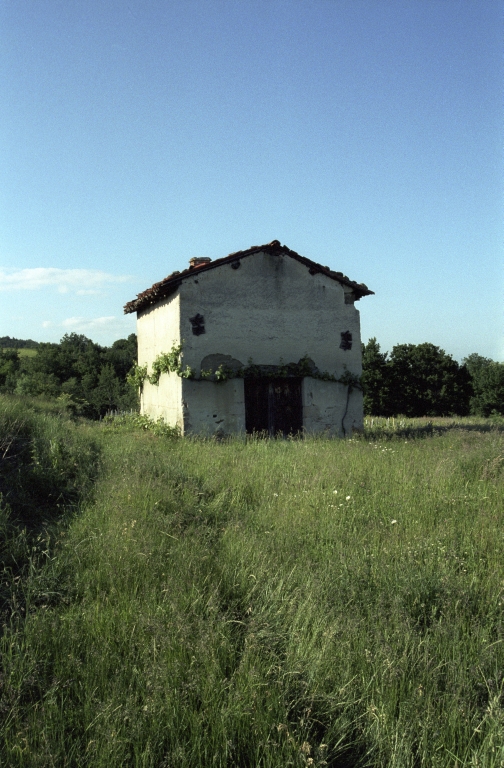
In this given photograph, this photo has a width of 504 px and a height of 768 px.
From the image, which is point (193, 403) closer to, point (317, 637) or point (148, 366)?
point (148, 366)

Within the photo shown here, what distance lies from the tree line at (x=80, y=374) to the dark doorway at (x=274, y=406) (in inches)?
1394

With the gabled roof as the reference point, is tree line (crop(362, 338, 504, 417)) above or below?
below

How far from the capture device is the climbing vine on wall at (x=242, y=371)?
47.2ft

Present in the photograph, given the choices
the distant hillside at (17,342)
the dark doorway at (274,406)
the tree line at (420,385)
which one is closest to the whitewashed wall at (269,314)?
the dark doorway at (274,406)

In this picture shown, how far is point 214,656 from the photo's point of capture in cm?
331

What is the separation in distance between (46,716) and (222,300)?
1258 cm

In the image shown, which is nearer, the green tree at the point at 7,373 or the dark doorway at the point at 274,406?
the dark doorway at the point at 274,406

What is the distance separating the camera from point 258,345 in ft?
49.8

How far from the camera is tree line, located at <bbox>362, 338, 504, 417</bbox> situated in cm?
4553

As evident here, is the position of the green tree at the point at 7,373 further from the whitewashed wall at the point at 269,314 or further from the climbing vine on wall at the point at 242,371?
the whitewashed wall at the point at 269,314

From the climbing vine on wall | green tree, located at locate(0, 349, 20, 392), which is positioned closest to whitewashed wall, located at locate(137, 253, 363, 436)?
the climbing vine on wall

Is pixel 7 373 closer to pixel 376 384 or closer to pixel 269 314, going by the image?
pixel 376 384

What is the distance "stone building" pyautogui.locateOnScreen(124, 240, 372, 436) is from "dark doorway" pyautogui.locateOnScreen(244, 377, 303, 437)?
0.03 m

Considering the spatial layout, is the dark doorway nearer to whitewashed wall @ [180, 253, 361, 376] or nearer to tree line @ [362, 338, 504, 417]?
whitewashed wall @ [180, 253, 361, 376]
